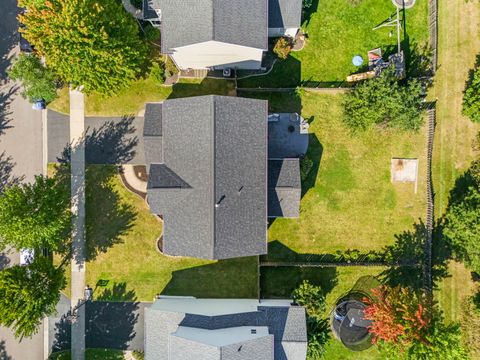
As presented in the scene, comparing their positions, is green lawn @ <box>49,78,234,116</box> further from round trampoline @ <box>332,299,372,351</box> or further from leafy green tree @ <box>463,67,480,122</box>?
round trampoline @ <box>332,299,372,351</box>

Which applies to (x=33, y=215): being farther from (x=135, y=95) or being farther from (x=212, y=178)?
(x=212, y=178)

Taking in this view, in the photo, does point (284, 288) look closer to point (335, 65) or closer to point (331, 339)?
point (331, 339)

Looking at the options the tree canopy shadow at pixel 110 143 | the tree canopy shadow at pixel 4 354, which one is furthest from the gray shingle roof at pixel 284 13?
the tree canopy shadow at pixel 4 354

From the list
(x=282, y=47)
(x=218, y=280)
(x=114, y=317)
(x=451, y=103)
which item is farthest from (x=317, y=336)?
(x=282, y=47)

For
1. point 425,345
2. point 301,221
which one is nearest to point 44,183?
point 301,221

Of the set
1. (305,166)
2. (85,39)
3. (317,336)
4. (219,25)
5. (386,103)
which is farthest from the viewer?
(305,166)

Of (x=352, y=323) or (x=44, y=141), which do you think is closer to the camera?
(x=352, y=323)
